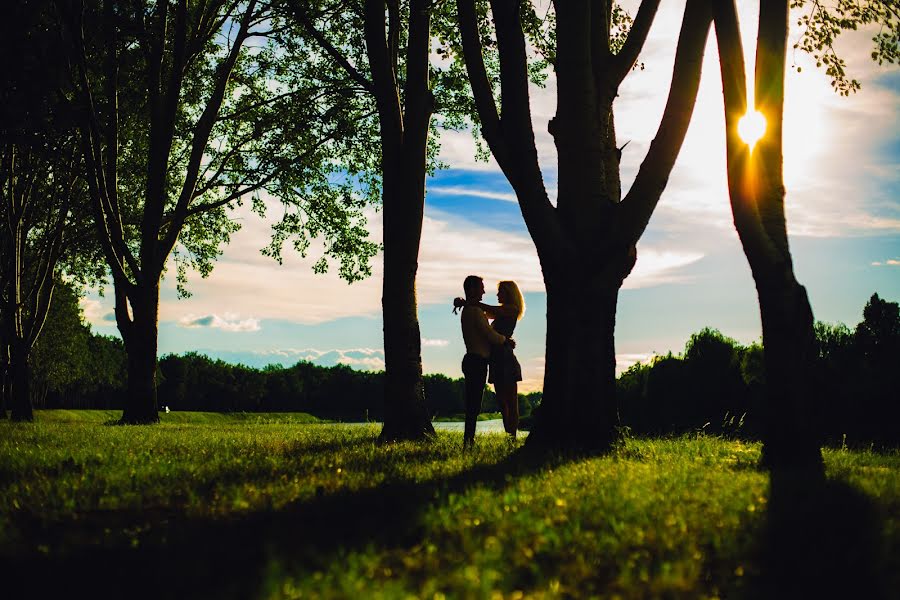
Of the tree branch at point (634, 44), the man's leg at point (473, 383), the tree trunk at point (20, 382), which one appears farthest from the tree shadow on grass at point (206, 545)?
the tree trunk at point (20, 382)

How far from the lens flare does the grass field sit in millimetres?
3771

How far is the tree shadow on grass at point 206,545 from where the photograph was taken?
336cm

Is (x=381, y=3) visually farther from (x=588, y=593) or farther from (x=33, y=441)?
(x=588, y=593)


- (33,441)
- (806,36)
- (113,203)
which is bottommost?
(33,441)

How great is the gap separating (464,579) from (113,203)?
19026mm

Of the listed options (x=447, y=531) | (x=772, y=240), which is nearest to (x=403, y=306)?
(x=772, y=240)

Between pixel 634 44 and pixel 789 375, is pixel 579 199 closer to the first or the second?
pixel 634 44

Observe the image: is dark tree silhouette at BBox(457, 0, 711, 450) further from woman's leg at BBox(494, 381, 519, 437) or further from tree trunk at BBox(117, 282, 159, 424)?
tree trunk at BBox(117, 282, 159, 424)

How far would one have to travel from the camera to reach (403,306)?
11.3 meters

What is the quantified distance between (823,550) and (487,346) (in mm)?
6271

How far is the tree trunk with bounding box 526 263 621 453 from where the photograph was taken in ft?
27.5

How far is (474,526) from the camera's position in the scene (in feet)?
14.0

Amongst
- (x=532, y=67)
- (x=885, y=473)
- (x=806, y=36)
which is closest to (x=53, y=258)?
(x=532, y=67)

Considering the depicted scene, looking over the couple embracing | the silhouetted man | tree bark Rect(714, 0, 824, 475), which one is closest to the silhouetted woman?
the couple embracing
